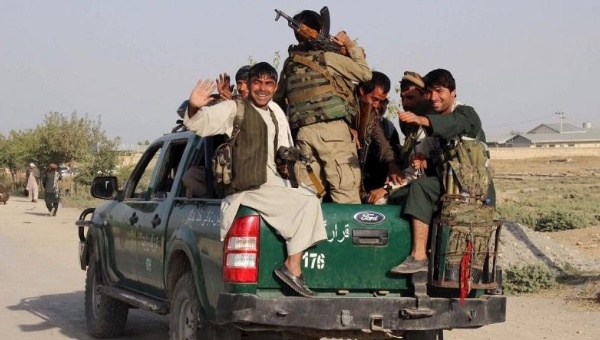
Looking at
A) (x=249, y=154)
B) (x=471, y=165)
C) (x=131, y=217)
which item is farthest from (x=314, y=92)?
(x=131, y=217)

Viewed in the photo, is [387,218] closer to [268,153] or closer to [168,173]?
[268,153]

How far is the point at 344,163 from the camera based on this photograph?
22.9 ft

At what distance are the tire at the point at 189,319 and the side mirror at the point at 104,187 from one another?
215 cm

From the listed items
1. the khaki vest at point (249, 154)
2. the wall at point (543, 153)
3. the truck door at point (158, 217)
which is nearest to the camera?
the khaki vest at point (249, 154)

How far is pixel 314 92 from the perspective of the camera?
7.02m

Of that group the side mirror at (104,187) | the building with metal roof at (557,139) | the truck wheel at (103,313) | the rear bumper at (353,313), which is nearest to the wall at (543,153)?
the building with metal roof at (557,139)

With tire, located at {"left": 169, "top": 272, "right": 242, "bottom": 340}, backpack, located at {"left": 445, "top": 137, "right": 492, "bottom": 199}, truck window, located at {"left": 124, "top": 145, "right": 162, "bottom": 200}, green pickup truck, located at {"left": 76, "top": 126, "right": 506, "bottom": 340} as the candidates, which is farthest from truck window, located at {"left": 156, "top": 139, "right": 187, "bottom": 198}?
backpack, located at {"left": 445, "top": 137, "right": 492, "bottom": 199}

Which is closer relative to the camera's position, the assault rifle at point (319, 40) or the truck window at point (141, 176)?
the assault rifle at point (319, 40)

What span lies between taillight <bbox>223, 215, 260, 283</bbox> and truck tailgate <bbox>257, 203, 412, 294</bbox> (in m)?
0.38

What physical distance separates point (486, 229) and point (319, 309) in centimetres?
116

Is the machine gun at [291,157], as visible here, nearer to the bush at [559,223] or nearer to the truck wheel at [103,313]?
the truck wheel at [103,313]

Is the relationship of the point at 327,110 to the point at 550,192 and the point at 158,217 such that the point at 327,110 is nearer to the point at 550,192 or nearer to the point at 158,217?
the point at 158,217

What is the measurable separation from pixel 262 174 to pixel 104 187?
299 cm

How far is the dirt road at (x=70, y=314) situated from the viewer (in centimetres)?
923
